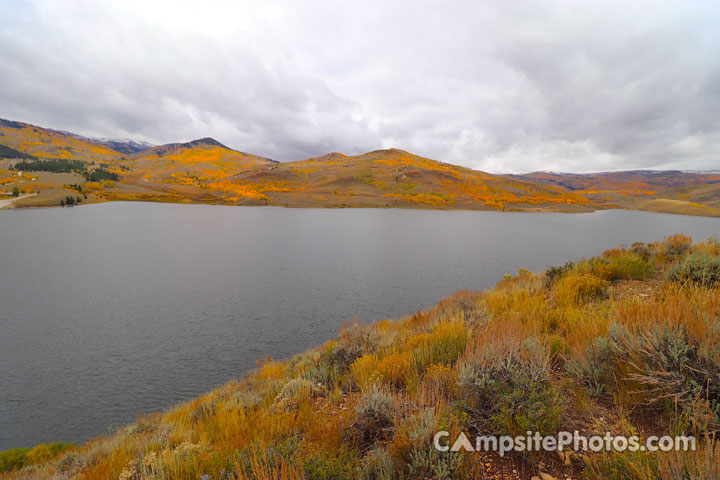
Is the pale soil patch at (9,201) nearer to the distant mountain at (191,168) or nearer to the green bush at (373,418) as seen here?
the distant mountain at (191,168)

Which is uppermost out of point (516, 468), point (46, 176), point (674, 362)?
point (46, 176)

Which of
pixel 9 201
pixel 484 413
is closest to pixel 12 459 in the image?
pixel 484 413

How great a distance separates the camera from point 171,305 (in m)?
13.4

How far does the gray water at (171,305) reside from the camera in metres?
7.93

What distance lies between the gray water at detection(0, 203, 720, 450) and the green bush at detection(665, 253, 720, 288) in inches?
342

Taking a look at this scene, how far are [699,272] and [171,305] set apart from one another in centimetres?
1743

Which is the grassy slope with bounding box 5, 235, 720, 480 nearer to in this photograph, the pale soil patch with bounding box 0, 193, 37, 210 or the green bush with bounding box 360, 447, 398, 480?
the green bush with bounding box 360, 447, 398, 480

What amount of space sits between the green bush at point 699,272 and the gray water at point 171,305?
870 centimetres

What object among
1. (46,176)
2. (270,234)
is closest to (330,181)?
(270,234)

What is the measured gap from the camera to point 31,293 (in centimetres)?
1455

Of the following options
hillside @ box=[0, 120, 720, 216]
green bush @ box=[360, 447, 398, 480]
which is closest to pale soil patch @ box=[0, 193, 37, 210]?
hillside @ box=[0, 120, 720, 216]

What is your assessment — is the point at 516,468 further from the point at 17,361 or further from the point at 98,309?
the point at 98,309

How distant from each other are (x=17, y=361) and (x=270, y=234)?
84.9 ft

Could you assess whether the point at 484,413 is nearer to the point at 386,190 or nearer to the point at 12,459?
the point at 12,459
